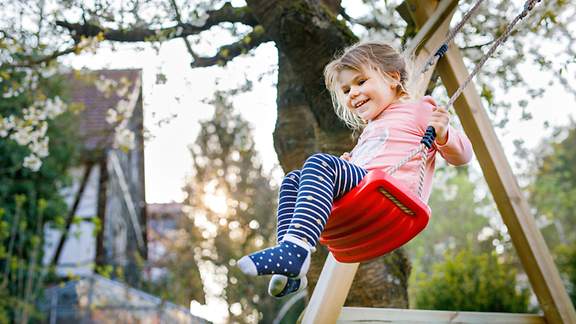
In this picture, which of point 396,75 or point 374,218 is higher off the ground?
point 396,75

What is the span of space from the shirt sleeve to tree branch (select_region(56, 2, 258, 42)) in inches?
85.5

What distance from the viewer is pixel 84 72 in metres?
4.93

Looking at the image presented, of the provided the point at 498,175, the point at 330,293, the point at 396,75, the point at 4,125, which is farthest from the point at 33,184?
the point at 396,75

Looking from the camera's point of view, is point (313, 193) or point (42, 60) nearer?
point (313, 193)

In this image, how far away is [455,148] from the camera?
2.18 metres

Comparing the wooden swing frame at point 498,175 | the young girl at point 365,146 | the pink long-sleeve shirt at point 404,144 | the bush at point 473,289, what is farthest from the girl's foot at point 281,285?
the bush at point 473,289

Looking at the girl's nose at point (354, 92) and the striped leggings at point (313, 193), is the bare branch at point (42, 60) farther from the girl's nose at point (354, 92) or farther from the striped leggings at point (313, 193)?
the striped leggings at point (313, 193)

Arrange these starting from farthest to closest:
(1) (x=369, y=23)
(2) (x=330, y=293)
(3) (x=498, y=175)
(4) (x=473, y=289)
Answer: (4) (x=473, y=289) → (1) (x=369, y=23) → (3) (x=498, y=175) → (2) (x=330, y=293)

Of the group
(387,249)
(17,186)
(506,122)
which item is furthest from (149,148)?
(17,186)

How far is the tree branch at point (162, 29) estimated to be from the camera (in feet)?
13.5

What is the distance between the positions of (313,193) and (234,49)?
9.04ft

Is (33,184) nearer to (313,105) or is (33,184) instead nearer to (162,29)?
(162,29)

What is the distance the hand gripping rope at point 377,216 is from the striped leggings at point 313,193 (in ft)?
0.21

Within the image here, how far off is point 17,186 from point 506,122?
7005mm
